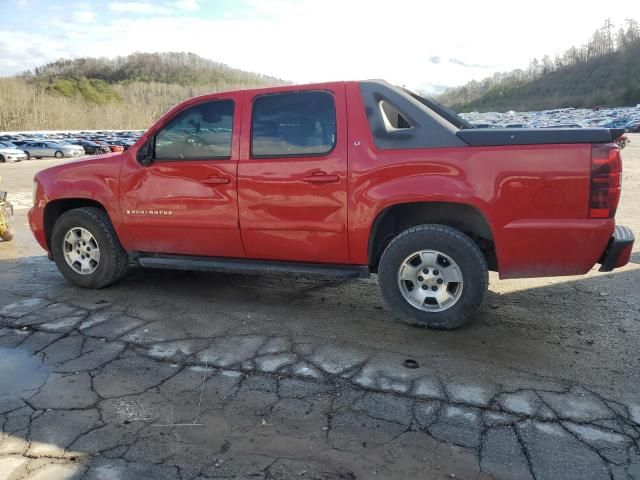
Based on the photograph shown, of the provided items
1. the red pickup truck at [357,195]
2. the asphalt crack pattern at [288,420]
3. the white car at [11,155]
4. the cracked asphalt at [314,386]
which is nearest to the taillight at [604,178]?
the red pickup truck at [357,195]

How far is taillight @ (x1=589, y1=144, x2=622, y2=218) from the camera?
11.5ft

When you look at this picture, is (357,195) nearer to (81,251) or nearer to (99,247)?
(99,247)

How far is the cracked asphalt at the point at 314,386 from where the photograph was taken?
2.58 meters

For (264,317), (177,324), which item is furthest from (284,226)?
(177,324)

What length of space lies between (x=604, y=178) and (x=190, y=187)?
326 centimetres

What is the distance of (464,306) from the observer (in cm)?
396

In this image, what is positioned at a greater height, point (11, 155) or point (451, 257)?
point (11, 155)

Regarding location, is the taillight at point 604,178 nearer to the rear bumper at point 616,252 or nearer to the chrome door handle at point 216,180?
the rear bumper at point 616,252

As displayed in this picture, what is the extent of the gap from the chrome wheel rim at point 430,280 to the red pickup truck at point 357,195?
0.01 meters

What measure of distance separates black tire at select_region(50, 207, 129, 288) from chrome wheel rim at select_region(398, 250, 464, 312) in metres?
2.88

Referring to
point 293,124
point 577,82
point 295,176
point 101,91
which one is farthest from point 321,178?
point 101,91

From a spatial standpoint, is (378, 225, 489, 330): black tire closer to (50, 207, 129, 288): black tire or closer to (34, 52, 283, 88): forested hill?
(50, 207, 129, 288): black tire

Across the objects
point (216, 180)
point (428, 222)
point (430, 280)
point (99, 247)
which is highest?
point (216, 180)

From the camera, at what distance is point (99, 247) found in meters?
5.20
